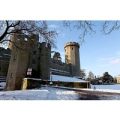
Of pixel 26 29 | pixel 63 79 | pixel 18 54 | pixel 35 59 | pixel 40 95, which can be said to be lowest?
pixel 40 95

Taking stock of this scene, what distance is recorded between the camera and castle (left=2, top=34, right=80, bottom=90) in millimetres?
4730

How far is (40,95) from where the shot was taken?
439 centimetres

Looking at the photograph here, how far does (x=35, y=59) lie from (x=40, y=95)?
2.98 ft

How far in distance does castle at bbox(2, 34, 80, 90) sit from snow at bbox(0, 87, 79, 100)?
26 centimetres

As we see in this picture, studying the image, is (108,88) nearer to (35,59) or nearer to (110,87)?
(110,87)

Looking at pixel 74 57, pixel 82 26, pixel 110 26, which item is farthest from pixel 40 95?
pixel 110 26

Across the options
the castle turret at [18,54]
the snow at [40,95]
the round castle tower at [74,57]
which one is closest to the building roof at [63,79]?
the round castle tower at [74,57]

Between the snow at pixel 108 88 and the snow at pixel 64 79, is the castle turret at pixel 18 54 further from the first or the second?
the snow at pixel 108 88

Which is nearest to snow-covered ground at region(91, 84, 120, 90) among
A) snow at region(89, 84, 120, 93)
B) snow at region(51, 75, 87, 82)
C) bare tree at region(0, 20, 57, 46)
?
snow at region(89, 84, 120, 93)

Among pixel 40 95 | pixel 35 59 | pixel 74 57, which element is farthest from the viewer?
pixel 35 59

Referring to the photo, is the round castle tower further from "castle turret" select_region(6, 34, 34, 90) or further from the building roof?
"castle turret" select_region(6, 34, 34, 90)

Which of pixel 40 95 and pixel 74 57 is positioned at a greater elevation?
pixel 74 57

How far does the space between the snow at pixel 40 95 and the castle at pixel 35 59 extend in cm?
26
